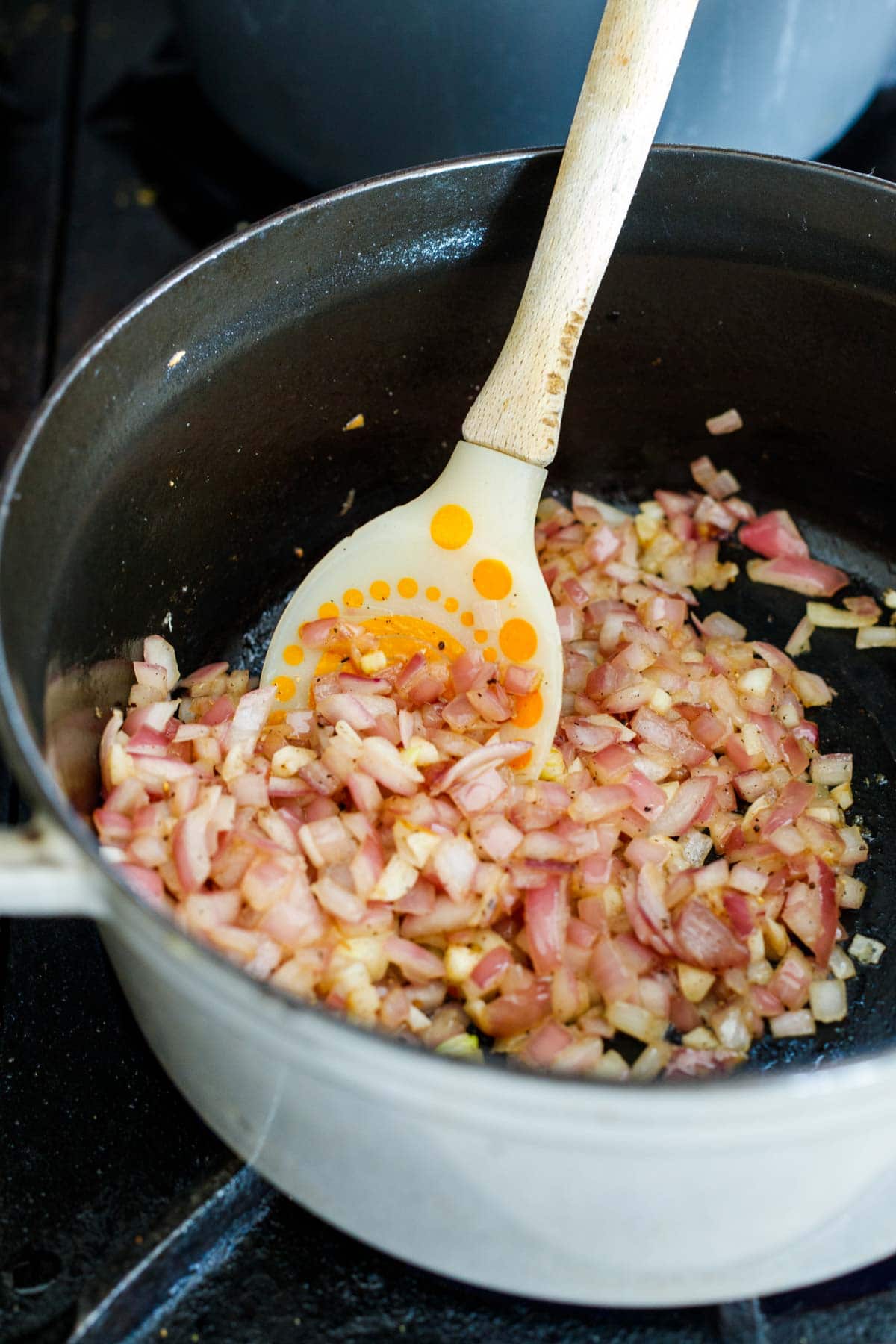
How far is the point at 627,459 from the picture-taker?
124 cm

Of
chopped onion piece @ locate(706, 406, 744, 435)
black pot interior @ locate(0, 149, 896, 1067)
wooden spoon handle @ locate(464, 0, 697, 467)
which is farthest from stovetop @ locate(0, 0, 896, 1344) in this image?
chopped onion piece @ locate(706, 406, 744, 435)

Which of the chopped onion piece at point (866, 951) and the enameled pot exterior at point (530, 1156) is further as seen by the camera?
the chopped onion piece at point (866, 951)

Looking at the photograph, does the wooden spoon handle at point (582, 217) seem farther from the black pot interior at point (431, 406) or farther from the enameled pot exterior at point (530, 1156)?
the enameled pot exterior at point (530, 1156)

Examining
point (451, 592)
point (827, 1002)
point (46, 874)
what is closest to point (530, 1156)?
point (46, 874)

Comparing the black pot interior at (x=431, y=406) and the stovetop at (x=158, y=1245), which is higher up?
the black pot interior at (x=431, y=406)

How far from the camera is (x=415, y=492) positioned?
1202 millimetres

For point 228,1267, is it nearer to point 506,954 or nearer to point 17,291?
point 506,954

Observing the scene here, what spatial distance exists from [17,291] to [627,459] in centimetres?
76

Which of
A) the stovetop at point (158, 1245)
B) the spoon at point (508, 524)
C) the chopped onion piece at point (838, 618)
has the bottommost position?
the stovetop at point (158, 1245)

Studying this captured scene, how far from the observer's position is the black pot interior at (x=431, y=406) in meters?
0.86

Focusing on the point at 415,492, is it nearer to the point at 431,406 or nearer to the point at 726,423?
the point at 431,406

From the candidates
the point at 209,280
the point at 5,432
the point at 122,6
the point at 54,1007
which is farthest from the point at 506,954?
the point at 122,6

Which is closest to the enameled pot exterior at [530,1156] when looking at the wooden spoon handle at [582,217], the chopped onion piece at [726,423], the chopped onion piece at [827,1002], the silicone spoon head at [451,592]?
the chopped onion piece at [827,1002]

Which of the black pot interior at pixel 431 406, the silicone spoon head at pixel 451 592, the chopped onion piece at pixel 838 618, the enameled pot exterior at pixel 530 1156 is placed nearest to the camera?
the enameled pot exterior at pixel 530 1156
